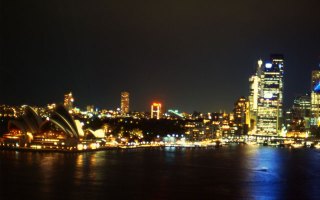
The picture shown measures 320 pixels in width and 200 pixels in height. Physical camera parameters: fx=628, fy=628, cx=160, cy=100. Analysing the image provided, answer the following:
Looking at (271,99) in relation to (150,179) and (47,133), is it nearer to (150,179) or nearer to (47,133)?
(47,133)

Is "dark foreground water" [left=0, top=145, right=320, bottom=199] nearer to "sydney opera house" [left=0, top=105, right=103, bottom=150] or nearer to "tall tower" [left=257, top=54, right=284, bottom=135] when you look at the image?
"sydney opera house" [left=0, top=105, right=103, bottom=150]

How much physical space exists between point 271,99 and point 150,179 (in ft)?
191

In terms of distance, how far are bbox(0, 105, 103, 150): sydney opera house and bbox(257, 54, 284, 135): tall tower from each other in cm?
4269

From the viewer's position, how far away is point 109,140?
43.6 meters

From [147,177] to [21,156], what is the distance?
10.2m

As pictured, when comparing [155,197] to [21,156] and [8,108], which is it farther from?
[8,108]

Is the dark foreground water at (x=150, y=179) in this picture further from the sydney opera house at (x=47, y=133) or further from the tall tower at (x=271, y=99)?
the tall tower at (x=271, y=99)

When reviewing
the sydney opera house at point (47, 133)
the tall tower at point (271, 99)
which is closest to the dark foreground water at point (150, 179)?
the sydney opera house at point (47, 133)

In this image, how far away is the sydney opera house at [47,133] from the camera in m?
35.9

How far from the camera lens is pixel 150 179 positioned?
72.5ft

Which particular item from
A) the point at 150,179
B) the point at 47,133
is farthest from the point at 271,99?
the point at 150,179

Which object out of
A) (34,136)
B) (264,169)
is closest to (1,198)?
(264,169)

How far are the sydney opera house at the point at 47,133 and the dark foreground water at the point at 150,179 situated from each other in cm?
545

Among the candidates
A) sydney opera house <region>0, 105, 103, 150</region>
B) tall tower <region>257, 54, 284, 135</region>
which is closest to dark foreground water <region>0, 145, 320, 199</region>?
sydney opera house <region>0, 105, 103, 150</region>
